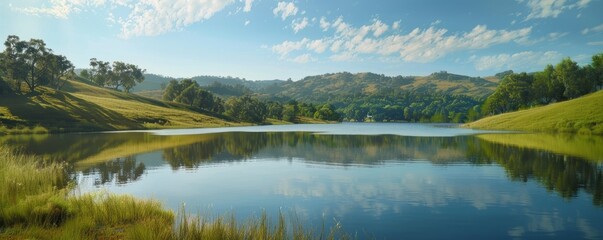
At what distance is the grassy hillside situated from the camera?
91875mm

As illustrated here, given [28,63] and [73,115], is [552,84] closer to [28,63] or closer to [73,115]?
[73,115]

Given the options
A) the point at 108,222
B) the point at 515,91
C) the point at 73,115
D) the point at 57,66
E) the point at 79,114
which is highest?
the point at 57,66

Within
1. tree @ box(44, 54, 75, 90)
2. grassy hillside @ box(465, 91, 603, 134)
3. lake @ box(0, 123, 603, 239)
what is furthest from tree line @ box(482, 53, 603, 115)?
tree @ box(44, 54, 75, 90)

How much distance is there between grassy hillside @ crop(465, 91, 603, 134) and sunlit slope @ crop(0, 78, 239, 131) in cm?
11624

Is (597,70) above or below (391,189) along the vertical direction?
above

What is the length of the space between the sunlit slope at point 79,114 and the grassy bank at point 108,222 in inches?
4089

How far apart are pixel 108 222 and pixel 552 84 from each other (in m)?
164

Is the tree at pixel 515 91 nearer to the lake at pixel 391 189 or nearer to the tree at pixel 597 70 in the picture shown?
the tree at pixel 597 70

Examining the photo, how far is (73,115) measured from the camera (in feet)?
420

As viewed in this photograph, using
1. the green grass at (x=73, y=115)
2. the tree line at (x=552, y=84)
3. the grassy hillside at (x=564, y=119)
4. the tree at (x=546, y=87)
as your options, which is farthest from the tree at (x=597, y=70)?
the green grass at (x=73, y=115)

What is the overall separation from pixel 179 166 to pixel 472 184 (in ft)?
86.3

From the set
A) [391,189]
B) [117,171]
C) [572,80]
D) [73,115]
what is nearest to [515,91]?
[572,80]

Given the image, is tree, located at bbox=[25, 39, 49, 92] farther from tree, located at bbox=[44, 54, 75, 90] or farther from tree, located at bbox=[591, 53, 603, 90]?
tree, located at bbox=[591, 53, 603, 90]

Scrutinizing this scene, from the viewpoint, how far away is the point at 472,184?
2888 centimetres
